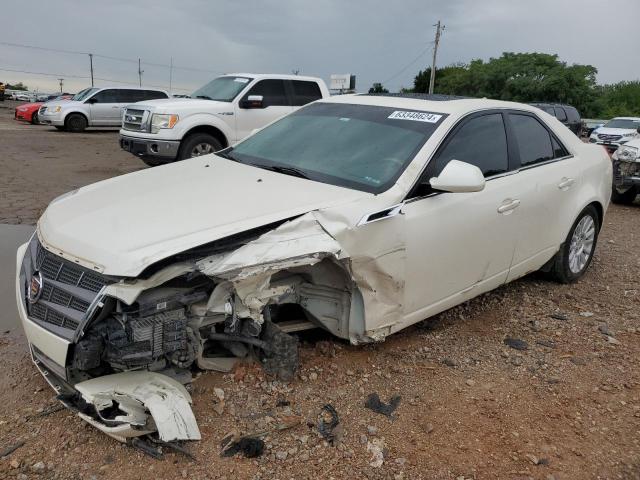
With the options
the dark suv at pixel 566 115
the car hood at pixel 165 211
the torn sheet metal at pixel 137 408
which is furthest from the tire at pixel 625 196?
the dark suv at pixel 566 115

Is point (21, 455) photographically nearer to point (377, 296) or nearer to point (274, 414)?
point (274, 414)

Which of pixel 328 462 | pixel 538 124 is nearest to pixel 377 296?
pixel 328 462

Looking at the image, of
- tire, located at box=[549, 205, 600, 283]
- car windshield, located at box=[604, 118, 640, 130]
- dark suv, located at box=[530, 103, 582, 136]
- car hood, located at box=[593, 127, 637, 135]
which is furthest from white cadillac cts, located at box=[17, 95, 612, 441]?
car windshield, located at box=[604, 118, 640, 130]

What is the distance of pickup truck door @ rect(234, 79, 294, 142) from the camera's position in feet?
31.9

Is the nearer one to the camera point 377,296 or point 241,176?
point 377,296

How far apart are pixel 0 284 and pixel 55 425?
7.44ft

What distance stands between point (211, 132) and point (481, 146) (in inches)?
256

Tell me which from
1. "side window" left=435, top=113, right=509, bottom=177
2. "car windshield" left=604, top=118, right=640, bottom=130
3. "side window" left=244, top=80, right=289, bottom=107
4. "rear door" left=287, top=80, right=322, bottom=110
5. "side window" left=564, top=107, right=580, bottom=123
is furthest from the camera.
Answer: "car windshield" left=604, top=118, right=640, bottom=130

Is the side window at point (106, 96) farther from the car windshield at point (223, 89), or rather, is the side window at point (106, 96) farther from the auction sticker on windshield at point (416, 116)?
the auction sticker on windshield at point (416, 116)

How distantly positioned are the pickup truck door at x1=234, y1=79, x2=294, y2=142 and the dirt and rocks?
6430 millimetres

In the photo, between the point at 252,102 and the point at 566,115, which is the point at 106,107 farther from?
the point at 566,115

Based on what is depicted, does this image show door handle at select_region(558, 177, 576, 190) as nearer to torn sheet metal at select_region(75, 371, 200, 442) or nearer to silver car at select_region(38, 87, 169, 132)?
torn sheet metal at select_region(75, 371, 200, 442)

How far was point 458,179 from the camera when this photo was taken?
10.3 ft

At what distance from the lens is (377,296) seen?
3131 millimetres
